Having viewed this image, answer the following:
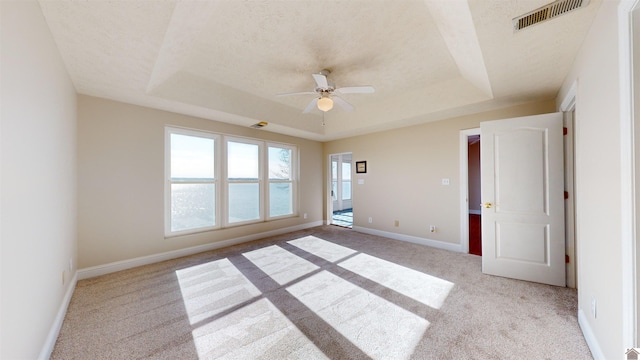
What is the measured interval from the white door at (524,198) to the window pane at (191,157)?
443cm

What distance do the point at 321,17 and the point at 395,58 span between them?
116 centimetres

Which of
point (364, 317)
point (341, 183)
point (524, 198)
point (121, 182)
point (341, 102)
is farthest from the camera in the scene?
point (341, 183)

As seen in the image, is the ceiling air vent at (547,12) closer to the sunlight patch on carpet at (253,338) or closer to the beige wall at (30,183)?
the sunlight patch on carpet at (253,338)

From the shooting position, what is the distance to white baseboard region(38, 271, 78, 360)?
159 cm

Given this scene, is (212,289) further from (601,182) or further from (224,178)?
(601,182)

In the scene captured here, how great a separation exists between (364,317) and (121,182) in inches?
145

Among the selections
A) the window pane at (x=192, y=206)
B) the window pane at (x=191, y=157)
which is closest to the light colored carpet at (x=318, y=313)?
the window pane at (x=192, y=206)

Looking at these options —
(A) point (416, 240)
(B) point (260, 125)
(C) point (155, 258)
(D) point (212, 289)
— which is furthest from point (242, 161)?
(A) point (416, 240)

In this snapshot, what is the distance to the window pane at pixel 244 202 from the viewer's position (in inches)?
180

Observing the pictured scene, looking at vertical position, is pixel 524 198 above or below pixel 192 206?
above

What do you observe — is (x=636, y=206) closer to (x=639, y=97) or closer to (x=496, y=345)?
(x=639, y=97)

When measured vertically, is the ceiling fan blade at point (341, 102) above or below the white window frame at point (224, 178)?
above

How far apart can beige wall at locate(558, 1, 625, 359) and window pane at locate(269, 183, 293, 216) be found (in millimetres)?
4700

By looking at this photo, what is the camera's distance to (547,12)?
1.60 m
